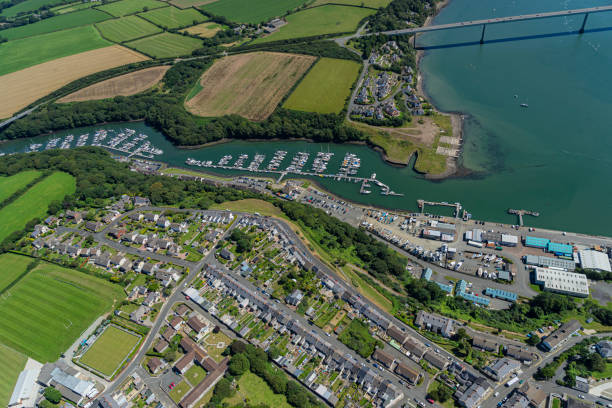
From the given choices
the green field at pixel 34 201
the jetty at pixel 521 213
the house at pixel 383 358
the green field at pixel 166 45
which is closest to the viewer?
the house at pixel 383 358

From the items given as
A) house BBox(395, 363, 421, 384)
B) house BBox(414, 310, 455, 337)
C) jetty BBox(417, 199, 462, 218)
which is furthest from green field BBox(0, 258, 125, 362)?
jetty BBox(417, 199, 462, 218)

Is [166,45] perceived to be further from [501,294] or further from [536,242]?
[501,294]

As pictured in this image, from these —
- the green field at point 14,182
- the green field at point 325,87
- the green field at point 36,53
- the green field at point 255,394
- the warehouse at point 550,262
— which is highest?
the green field at point 36,53

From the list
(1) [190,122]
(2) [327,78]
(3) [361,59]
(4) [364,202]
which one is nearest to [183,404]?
(4) [364,202]

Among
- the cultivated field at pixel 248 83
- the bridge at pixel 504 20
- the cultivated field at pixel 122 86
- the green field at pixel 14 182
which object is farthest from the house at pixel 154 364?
the bridge at pixel 504 20

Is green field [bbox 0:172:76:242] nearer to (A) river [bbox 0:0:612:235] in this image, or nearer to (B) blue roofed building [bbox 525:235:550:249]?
(A) river [bbox 0:0:612:235]

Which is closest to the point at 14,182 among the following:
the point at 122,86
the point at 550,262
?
the point at 122,86

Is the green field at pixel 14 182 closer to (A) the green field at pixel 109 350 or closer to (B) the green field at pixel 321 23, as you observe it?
(A) the green field at pixel 109 350
